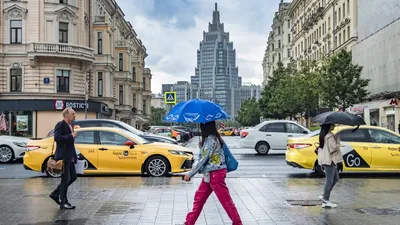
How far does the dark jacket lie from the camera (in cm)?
994

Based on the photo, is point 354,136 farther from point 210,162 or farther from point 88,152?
point 210,162

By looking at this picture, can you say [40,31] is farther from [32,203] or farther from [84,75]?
[32,203]

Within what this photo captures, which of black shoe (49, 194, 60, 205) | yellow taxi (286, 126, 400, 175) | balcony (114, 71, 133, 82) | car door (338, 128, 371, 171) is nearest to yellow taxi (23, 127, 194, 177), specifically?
yellow taxi (286, 126, 400, 175)

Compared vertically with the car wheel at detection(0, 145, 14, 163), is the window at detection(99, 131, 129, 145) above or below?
above

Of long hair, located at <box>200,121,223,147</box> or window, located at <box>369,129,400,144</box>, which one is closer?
long hair, located at <box>200,121,223,147</box>

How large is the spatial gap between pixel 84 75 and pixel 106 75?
18.2ft

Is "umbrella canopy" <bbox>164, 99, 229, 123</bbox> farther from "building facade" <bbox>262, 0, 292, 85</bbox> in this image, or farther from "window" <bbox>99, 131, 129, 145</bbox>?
Answer: "building facade" <bbox>262, 0, 292, 85</bbox>

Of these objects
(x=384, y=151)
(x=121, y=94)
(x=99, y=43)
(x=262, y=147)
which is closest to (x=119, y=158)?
(x=384, y=151)

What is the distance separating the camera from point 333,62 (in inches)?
1629

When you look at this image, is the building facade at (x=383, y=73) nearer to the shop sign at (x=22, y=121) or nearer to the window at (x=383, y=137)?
the window at (x=383, y=137)

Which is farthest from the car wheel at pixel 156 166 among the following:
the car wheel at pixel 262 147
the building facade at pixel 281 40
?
the building facade at pixel 281 40

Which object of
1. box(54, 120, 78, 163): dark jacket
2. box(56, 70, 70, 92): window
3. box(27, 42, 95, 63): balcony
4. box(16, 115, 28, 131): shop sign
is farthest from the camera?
box(56, 70, 70, 92): window

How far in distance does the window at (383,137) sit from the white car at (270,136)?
10239 millimetres

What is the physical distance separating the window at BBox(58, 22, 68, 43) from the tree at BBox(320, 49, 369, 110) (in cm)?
2025
